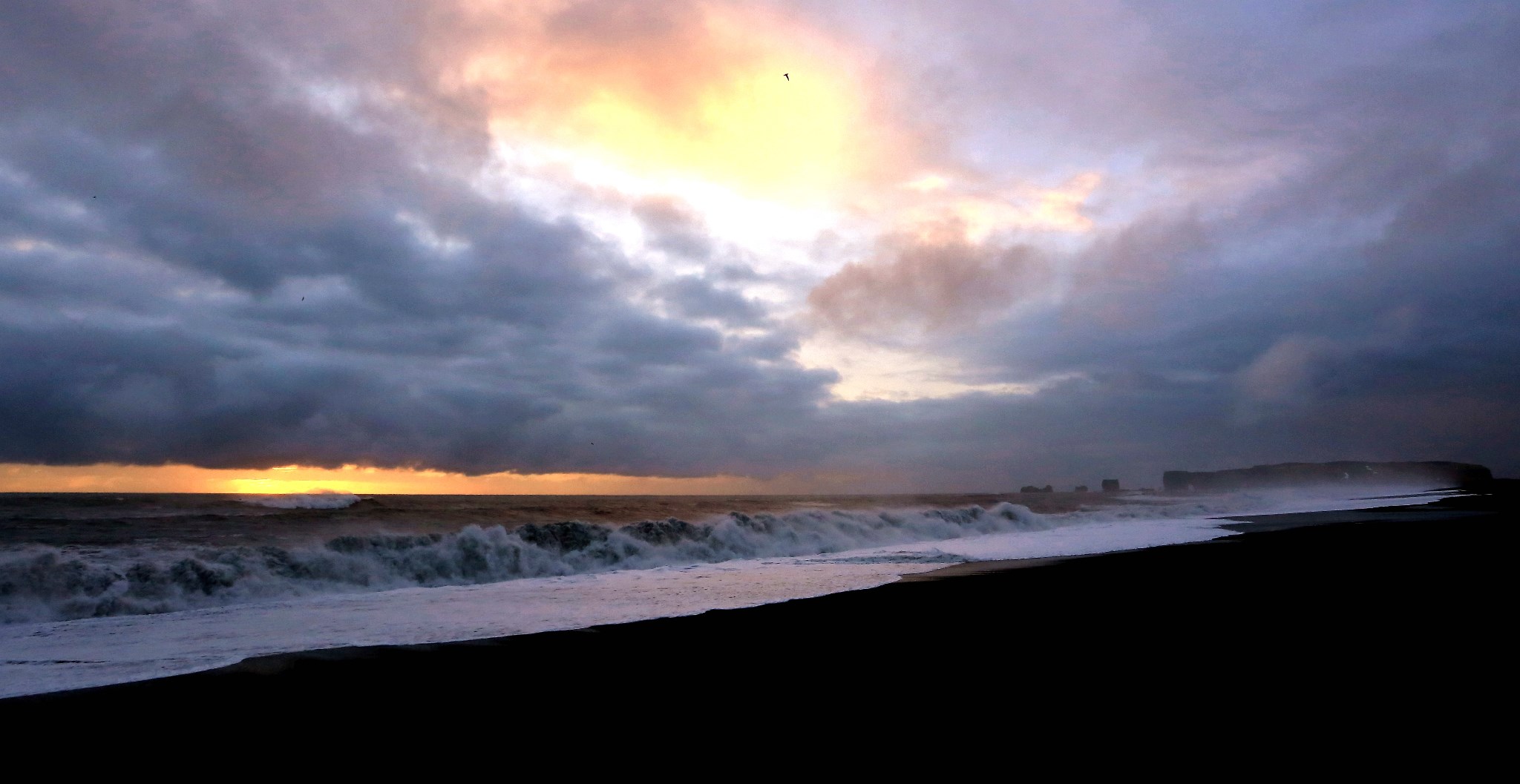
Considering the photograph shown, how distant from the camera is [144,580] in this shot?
1305cm

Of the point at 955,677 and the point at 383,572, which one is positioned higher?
the point at 955,677

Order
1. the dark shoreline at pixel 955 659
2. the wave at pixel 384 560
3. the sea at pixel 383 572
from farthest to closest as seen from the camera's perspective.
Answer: the wave at pixel 384 560, the sea at pixel 383 572, the dark shoreline at pixel 955 659

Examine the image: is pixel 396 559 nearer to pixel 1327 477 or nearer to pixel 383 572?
pixel 383 572

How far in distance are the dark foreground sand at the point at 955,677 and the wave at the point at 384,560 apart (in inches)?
326

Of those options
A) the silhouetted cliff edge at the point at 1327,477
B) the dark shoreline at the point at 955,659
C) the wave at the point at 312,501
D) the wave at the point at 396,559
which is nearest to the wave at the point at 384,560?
the wave at the point at 396,559

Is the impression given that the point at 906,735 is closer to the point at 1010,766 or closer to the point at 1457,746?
the point at 1010,766

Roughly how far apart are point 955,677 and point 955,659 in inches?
25.2

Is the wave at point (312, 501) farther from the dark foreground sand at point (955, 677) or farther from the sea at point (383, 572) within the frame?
the dark foreground sand at point (955, 677)

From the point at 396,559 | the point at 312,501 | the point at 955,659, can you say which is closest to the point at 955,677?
the point at 955,659

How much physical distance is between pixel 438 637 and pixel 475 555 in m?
10.5

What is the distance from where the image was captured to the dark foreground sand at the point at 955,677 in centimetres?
422

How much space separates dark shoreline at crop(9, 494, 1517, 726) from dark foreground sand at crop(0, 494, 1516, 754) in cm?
3

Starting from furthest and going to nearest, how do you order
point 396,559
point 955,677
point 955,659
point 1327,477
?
point 1327,477
point 396,559
point 955,659
point 955,677

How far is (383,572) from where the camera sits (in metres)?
16.3
